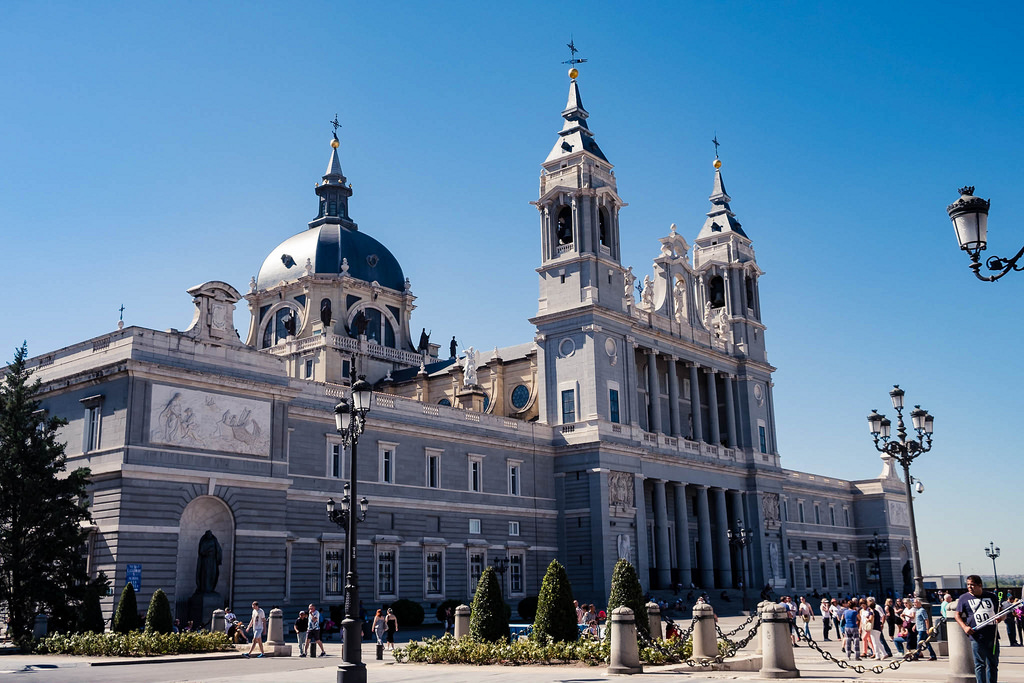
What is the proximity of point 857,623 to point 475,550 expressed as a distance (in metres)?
26.6

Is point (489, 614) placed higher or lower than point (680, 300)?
lower

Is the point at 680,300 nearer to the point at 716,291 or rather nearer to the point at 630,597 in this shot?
the point at 716,291

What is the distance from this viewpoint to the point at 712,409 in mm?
70562

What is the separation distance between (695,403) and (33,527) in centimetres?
4611

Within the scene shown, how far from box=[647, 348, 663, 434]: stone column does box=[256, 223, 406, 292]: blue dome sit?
25513mm

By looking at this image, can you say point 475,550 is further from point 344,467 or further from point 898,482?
point 898,482

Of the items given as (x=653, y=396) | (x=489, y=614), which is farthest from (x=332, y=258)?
(x=489, y=614)

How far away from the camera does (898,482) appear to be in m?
94.2

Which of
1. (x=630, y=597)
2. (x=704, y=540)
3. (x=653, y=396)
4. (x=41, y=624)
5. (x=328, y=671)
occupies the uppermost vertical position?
(x=653, y=396)

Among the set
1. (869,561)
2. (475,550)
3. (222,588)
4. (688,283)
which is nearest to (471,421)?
(475,550)

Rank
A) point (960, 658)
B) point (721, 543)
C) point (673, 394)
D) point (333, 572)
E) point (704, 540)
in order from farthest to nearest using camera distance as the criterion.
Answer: point (673, 394) → point (721, 543) → point (704, 540) → point (333, 572) → point (960, 658)

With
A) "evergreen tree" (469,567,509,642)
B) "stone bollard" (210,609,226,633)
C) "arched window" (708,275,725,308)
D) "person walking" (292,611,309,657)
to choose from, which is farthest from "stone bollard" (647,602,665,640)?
"arched window" (708,275,725,308)

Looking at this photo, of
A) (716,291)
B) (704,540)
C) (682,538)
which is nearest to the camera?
(682,538)

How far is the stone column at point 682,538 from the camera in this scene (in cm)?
6325
